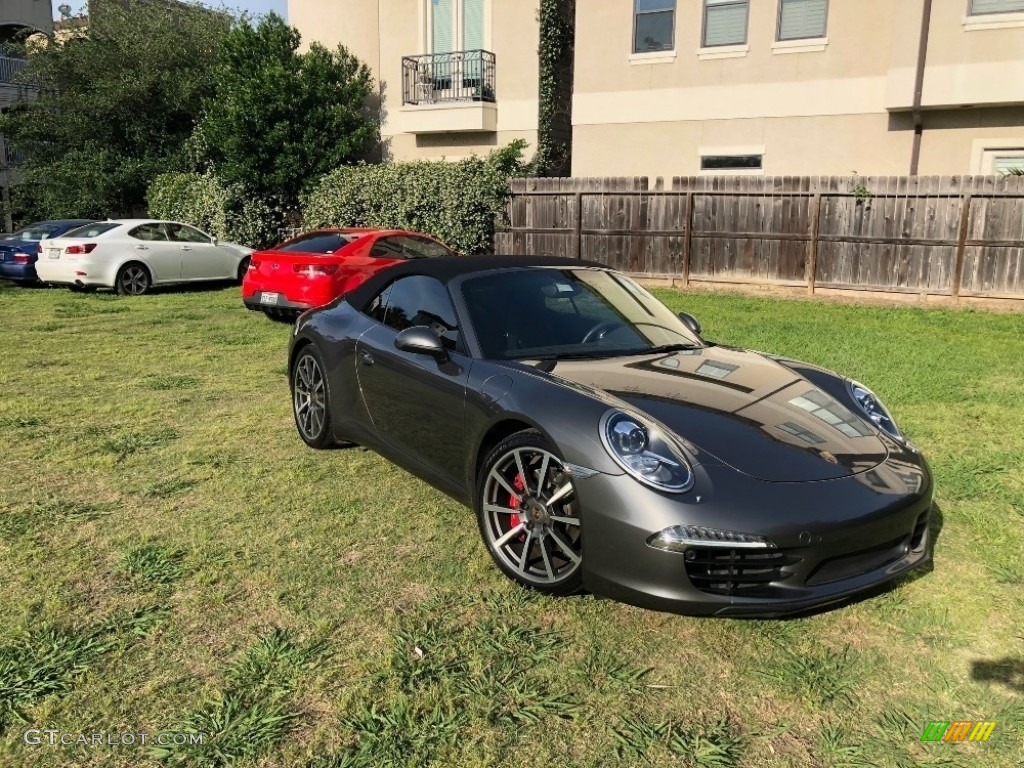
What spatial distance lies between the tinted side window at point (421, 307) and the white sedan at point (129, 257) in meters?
11.2

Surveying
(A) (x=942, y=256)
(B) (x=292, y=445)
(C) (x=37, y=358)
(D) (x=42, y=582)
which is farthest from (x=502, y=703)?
(A) (x=942, y=256)

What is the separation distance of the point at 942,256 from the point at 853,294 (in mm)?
1444

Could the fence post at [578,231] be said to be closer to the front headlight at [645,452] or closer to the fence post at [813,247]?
the fence post at [813,247]

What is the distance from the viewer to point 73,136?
2481cm

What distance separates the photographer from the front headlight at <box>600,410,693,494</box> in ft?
9.83

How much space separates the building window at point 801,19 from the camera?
1520 centimetres

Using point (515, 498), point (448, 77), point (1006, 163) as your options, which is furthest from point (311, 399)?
point (448, 77)

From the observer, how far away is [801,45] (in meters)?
15.4

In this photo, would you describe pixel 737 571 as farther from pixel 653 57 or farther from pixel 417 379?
pixel 653 57

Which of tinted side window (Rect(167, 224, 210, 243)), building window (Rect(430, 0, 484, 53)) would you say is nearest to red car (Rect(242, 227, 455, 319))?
tinted side window (Rect(167, 224, 210, 243))

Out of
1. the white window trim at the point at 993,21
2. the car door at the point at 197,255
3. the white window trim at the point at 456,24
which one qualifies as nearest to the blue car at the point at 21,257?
the car door at the point at 197,255

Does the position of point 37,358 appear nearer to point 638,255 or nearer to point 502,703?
point 502,703

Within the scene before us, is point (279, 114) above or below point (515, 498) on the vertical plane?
above

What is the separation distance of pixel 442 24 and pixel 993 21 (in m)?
11.8
